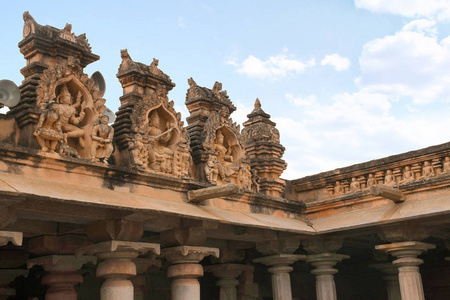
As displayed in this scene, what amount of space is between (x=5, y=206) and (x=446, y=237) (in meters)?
8.36

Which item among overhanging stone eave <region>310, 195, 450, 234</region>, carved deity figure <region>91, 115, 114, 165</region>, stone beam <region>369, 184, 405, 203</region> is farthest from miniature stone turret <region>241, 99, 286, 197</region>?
carved deity figure <region>91, 115, 114, 165</region>

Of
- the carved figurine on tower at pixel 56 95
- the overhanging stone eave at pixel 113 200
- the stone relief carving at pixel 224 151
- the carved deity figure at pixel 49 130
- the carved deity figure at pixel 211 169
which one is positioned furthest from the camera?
the stone relief carving at pixel 224 151

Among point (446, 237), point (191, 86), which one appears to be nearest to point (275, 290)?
point (446, 237)

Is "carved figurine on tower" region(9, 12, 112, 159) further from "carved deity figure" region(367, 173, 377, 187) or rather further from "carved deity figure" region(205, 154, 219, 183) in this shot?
"carved deity figure" region(367, 173, 377, 187)

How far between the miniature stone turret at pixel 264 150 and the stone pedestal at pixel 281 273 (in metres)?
1.50

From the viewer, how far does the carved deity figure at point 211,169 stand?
10.6 m

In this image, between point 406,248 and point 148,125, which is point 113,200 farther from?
point 406,248

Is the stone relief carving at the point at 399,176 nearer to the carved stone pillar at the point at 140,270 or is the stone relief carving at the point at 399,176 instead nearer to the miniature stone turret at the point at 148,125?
the miniature stone turret at the point at 148,125

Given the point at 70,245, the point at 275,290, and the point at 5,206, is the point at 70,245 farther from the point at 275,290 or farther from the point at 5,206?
the point at 275,290

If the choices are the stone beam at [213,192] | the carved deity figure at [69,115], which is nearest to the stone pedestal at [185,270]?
the stone beam at [213,192]

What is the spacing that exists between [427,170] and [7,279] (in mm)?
8113

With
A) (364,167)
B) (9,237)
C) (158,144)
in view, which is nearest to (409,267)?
(364,167)

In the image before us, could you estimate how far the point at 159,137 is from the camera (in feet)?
32.4

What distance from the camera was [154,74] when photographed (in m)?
10.4
